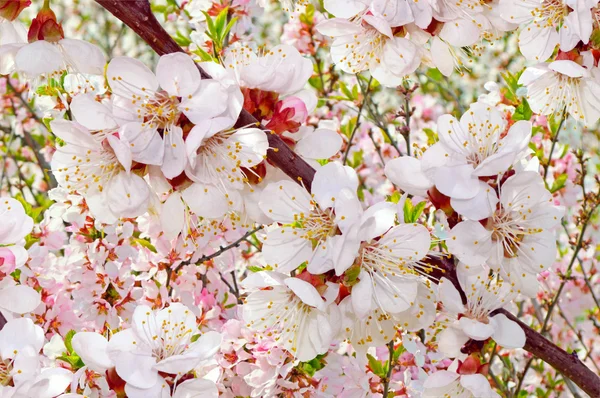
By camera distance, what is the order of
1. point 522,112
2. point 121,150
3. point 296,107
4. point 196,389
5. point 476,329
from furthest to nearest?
point 522,112
point 476,329
point 296,107
point 196,389
point 121,150

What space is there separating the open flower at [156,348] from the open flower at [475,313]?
0.54 meters

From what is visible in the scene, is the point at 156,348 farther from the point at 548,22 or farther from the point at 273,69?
the point at 548,22

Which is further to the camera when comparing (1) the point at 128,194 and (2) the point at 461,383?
(2) the point at 461,383

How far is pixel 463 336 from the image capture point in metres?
1.64

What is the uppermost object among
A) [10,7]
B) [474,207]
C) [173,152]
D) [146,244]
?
[10,7]

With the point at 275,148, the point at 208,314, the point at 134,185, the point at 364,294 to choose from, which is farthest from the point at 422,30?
the point at 208,314

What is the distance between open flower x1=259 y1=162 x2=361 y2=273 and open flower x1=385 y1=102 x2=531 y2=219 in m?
0.13

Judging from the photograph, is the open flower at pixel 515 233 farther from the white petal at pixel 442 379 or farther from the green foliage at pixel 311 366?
the green foliage at pixel 311 366

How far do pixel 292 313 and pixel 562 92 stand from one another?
965 millimetres

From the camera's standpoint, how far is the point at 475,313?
1.64m

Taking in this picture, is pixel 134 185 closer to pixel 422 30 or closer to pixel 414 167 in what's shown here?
pixel 414 167

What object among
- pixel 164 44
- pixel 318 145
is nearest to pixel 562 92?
pixel 318 145

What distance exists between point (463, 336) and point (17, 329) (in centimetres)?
96

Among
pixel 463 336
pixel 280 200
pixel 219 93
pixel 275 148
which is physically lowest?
pixel 463 336
